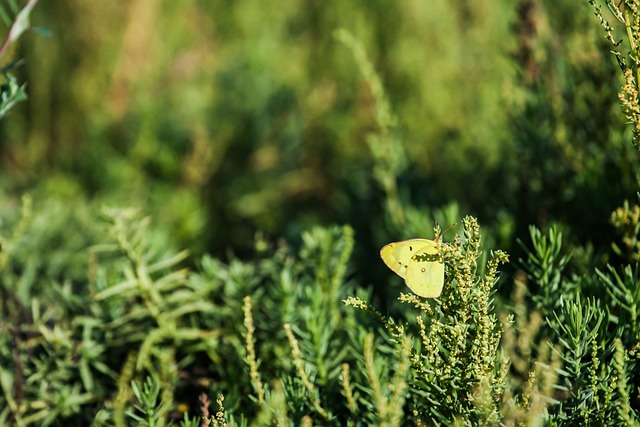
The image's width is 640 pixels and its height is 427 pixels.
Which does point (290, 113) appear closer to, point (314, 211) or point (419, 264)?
point (314, 211)

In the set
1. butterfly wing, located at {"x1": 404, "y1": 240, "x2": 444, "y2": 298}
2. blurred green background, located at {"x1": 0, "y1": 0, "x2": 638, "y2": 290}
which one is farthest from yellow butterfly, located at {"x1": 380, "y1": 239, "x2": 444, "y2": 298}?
blurred green background, located at {"x1": 0, "y1": 0, "x2": 638, "y2": 290}

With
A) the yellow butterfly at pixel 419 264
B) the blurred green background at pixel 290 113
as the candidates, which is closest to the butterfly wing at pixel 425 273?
the yellow butterfly at pixel 419 264

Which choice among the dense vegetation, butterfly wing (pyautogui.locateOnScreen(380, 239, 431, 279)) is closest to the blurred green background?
the dense vegetation

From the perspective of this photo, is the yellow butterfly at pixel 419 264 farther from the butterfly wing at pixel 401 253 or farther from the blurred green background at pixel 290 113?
the blurred green background at pixel 290 113

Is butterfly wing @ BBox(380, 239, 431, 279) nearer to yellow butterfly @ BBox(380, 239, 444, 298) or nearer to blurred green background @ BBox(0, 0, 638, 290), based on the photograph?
yellow butterfly @ BBox(380, 239, 444, 298)

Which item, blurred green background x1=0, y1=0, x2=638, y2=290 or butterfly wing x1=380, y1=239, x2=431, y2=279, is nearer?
butterfly wing x1=380, y1=239, x2=431, y2=279

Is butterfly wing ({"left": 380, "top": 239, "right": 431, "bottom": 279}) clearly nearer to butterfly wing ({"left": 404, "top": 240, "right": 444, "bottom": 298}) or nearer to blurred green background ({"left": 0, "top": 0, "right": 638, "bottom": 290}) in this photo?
butterfly wing ({"left": 404, "top": 240, "right": 444, "bottom": 298})
